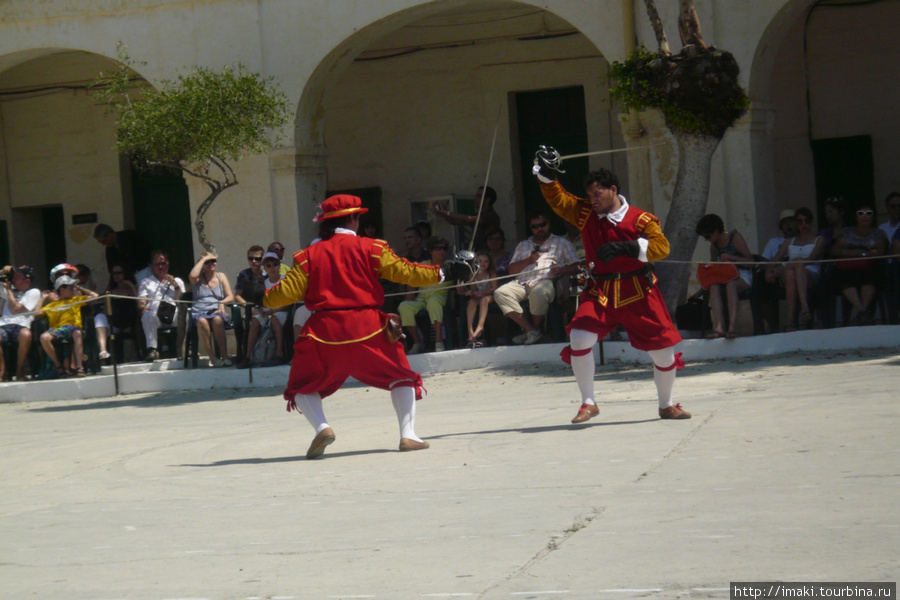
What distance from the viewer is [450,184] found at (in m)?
16.7

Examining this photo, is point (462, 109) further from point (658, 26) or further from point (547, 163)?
point (547, 163)

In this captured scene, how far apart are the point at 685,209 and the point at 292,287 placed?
5.41 m

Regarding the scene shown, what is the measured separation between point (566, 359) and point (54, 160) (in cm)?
1284

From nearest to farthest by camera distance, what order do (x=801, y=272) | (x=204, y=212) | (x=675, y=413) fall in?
(x=675, y=413)
(x=801, y=272)
(x=204, y=212)

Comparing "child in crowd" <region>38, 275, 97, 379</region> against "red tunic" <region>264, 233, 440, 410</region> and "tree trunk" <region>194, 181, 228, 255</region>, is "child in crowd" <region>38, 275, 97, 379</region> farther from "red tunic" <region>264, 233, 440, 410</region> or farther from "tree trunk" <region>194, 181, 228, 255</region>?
"red tunic" <region>264, 233, 440, 410</region>

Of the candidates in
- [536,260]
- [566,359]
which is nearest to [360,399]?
[536,260]

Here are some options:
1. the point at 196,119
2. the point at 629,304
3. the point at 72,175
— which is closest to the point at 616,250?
the point at 629,304

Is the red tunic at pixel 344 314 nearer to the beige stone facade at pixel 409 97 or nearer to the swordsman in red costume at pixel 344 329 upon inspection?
the swordsman in red costume at pixel 344 329

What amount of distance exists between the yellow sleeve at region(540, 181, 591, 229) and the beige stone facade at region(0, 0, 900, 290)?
5170 mm

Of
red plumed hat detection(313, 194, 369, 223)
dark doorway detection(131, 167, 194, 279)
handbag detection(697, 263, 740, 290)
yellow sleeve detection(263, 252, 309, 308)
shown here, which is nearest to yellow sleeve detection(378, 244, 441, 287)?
red plumed hat detection(313, 194, 369, 223)

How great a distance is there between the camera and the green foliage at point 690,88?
10.8m

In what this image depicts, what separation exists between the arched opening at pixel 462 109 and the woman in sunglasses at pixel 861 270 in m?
4.86

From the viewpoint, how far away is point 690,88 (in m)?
10.8

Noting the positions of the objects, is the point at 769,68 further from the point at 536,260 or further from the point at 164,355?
the point at 164,355
